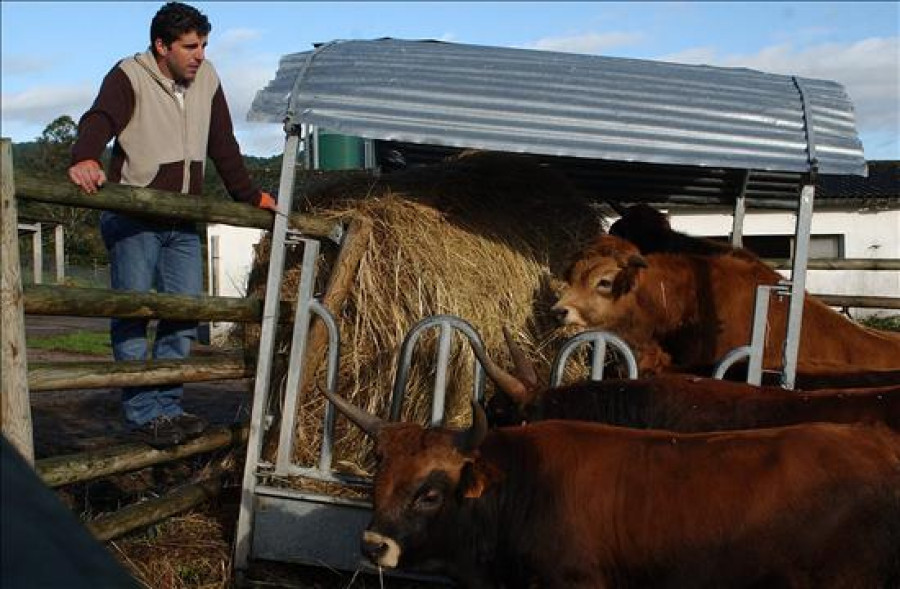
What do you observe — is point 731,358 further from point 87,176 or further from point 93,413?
point 93,413

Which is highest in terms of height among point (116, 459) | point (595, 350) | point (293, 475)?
point (595, 350)

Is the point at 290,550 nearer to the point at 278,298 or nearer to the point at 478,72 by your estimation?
the point at 278,298

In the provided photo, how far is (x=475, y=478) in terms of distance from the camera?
5.45 metres

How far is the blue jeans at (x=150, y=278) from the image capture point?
6.62 metres

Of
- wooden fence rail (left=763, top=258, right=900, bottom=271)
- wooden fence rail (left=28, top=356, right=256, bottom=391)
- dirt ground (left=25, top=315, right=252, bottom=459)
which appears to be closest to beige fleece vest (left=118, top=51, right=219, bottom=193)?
wooden fence rail (left=28, top=356, right=256, bottom=391)

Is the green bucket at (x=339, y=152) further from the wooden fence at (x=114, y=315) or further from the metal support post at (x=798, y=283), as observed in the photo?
the metal support post at (x=798, y=283)

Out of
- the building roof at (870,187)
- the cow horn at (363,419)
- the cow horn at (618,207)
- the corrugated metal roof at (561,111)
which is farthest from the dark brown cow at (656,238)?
the building roof at (870,187)

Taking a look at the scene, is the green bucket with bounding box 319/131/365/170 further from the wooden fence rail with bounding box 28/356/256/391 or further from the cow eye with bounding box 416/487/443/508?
the cow eye with bounding box 416/487/443/508

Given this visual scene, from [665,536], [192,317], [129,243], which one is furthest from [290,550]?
[665,536]

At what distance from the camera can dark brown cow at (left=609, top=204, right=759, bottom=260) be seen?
28.4 ft

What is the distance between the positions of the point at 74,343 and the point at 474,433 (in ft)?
61.0

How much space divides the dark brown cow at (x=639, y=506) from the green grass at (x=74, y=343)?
15821 mm

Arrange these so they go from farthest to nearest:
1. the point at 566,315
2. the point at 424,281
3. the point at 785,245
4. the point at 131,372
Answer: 1. the point at 785,245
2. the point at 566,315
3. the point at 424,281
4. the point at 131,372

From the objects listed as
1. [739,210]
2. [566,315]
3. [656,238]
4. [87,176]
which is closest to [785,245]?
[739,210]
